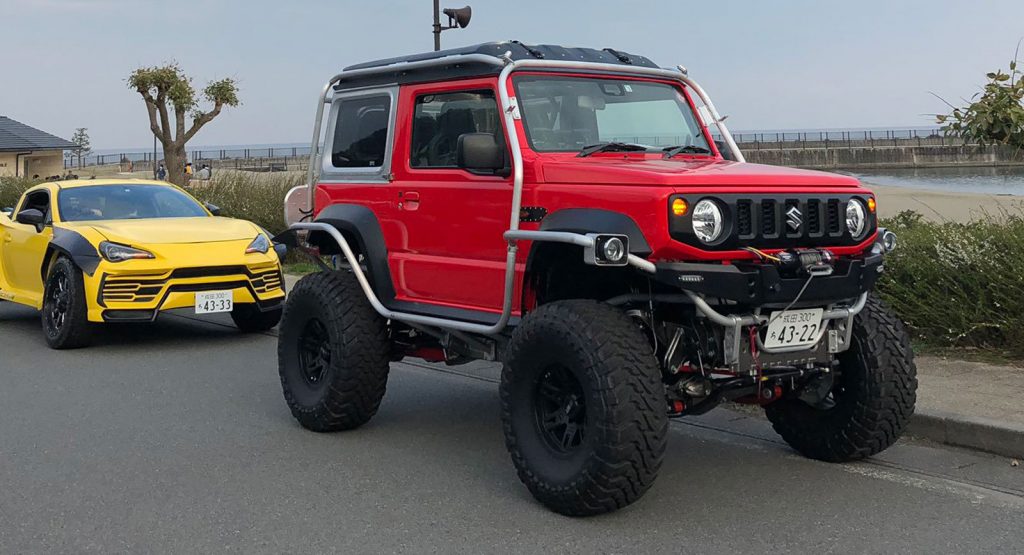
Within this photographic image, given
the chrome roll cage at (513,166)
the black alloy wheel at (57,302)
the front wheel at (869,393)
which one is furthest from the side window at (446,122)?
the black alloy wheel at (57,302)

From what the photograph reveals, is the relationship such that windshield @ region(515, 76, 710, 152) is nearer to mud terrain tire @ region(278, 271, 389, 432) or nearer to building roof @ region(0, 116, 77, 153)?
mud terrain tire @ region(278, 271, 389, 432)

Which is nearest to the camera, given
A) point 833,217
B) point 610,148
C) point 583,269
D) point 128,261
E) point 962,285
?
point 833,217

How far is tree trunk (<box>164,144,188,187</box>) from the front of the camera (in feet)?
101

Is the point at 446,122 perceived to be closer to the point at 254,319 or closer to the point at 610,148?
the point at 610,148

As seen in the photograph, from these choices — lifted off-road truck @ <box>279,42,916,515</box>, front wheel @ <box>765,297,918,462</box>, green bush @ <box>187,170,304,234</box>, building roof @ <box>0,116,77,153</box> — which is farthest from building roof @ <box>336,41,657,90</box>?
building roof @ <box>0,116,77,153</box>

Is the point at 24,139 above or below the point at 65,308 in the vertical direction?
above

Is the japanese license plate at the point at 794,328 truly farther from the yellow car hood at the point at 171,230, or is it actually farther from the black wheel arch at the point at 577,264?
the yellow car hood at the point at 171,230

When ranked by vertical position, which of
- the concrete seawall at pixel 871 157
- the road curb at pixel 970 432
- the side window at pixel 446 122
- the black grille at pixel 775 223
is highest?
the concrete seawall at pixel 871 157

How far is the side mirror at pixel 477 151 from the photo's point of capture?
5.67m

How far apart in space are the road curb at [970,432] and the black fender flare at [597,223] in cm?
260

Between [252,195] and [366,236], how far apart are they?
13.7 metres

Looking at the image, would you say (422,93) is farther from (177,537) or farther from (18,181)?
(18,181)

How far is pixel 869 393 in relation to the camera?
228 inches

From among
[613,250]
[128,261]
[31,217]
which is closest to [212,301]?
[128,261]
